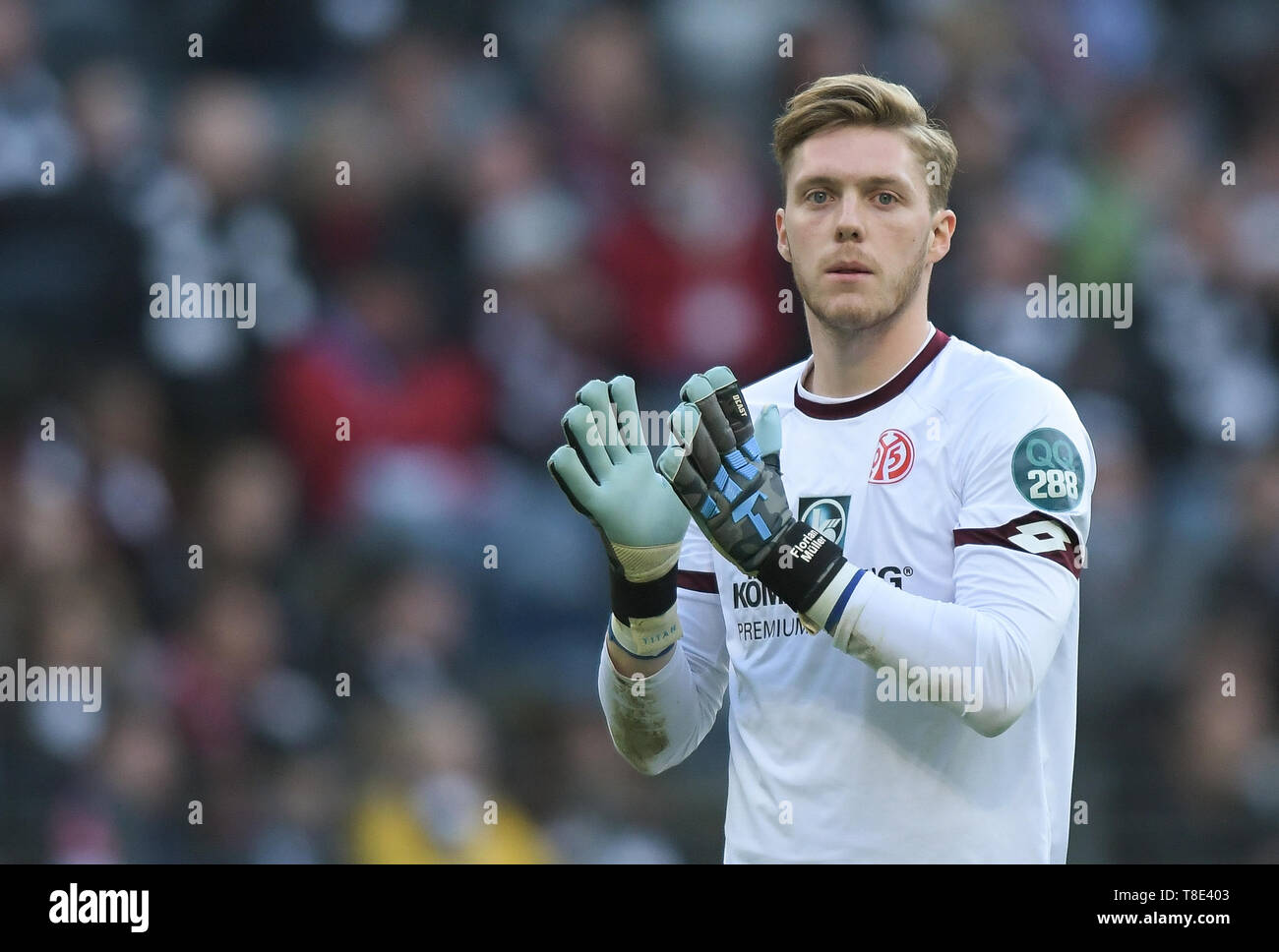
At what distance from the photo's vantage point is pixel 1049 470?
288 centimetres

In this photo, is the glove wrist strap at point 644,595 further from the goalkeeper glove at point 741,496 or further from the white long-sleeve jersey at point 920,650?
the goalkeeper glove at point 741,496

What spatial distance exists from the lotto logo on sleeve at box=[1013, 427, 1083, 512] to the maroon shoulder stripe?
1.1 inches

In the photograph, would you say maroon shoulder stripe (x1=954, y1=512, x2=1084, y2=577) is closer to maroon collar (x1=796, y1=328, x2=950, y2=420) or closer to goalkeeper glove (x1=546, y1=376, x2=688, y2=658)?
maroon collar (x1=796, y1=328, x2=950, y2=420)

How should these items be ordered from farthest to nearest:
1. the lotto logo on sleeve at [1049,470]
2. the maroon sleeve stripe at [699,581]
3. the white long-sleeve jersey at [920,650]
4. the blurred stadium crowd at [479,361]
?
the blurred stadium crowd at [479,361] < the maroon sleeve stripe at [699,581] < the lotto logo on sleeve at [1049,470] < the white long-sleeve jersey at [920,650]

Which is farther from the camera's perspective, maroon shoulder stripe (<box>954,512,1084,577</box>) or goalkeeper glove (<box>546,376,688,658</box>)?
goalkeeper glove (<box>546,376,688,658</box>)

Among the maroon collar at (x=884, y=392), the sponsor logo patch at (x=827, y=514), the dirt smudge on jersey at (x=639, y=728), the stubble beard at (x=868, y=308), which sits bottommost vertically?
the dirt smudge on jersey at (x=639, y=728)

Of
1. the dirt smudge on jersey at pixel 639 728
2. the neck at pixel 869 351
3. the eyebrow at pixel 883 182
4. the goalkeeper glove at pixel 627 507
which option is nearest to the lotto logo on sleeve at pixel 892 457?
the neck at pixel 869 351

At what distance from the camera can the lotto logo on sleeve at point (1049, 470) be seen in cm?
287

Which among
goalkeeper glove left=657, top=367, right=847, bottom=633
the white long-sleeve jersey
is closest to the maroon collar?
the white long-sleeve jersey

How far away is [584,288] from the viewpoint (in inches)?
257

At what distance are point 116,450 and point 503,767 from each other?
6.79ft

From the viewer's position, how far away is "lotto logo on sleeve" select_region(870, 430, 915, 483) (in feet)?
10.00

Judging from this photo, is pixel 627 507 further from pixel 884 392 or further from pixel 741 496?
pixel 884 392

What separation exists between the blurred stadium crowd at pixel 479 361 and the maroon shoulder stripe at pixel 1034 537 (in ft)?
9.26
